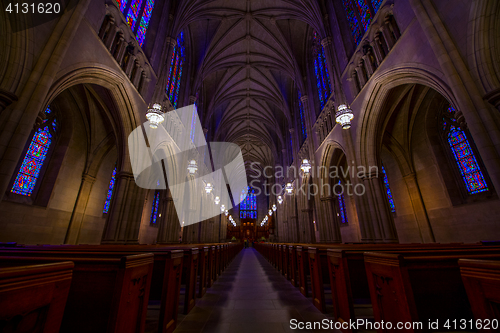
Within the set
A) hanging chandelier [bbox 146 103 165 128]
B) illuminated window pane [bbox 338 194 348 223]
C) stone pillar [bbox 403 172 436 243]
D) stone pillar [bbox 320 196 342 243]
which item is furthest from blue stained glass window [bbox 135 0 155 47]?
illuminated window pane [bbox 338 194 348 223]

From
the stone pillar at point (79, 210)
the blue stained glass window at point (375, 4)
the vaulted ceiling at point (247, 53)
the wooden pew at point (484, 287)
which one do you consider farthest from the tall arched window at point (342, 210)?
the stone pillar at point (79, 210)

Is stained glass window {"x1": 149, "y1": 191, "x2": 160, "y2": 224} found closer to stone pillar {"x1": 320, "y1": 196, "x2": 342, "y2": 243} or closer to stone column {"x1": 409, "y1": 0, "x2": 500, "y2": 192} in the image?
stone pillar {"x1": 320, "y1": 196, "x2": 342, "y2": 243}

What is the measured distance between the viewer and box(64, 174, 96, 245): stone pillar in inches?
371

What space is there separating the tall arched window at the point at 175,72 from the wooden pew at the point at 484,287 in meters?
13.0

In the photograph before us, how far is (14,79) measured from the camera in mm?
3936

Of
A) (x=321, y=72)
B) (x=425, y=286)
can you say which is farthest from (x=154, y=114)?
(x=321, y=72)

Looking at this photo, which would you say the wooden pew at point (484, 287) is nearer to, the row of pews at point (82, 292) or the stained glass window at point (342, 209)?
the row of pews at point (82, 292)

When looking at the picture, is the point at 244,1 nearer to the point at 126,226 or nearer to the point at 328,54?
the point at 328,54

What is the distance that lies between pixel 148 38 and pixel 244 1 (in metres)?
8.69

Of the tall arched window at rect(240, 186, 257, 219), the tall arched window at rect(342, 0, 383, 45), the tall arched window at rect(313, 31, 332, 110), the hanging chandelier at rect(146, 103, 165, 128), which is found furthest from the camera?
the tall arched window at rect(240, 186, 257, 219)

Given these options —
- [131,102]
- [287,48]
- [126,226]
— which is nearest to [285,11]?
[287,48]

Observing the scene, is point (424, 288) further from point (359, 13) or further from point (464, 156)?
point (359, 13)

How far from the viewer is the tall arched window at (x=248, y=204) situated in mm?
42237

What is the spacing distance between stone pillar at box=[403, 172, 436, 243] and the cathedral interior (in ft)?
A: 0.28
